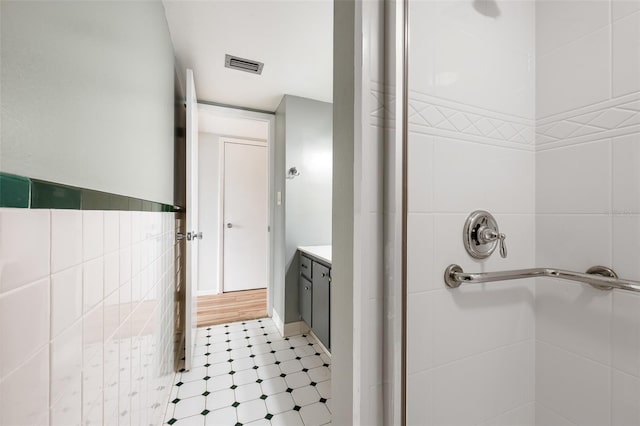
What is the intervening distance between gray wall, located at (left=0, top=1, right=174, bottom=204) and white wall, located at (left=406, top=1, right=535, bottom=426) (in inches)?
29.6

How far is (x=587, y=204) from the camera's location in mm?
759

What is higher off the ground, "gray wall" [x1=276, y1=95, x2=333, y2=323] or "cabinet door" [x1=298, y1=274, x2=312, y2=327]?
"gray wall" [x1=276, y1=95, x2=333, y2=323]

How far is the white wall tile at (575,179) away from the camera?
0.72 meters

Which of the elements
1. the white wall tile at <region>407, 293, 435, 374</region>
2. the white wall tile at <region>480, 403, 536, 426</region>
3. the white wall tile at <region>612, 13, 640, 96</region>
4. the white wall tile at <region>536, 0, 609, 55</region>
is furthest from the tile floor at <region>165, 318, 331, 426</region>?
the white wall tile at <region>536, 0, 609, 55</region>

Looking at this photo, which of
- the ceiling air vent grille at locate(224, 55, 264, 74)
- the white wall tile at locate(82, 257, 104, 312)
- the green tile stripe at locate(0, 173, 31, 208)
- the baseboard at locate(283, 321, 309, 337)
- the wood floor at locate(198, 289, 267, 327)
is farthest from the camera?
the wood floor at locate(198, 289, 267, 327)

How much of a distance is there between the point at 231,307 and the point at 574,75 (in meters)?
3.20

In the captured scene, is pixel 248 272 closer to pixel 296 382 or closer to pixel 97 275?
pixel 296 382

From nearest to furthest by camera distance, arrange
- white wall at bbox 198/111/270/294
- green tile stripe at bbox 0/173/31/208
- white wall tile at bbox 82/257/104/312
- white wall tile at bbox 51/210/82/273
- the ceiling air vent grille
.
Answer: green tile stripe at bbox 0/173/31/208
white wall tile at bbox 51/210/82/273
white wall tile at bbox 82/257/104/312
the ceiling air vent grille
white wall at bbox 198/111/270/294

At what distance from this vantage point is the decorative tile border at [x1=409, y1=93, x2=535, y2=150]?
2.30 ft

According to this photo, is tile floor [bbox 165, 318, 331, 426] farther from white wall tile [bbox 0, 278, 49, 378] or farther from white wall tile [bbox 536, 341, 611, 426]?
white wall tile [bbox 0, 278, 49, 378]

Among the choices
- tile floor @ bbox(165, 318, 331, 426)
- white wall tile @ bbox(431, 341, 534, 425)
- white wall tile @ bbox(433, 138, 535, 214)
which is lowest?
tile floor @ bbox(165, 318, 331, 426)

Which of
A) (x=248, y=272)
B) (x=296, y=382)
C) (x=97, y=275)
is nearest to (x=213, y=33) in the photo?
(x=97, y=275)

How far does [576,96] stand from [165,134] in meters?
1.83

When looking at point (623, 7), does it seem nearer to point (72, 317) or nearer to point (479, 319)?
point (479, 319)
